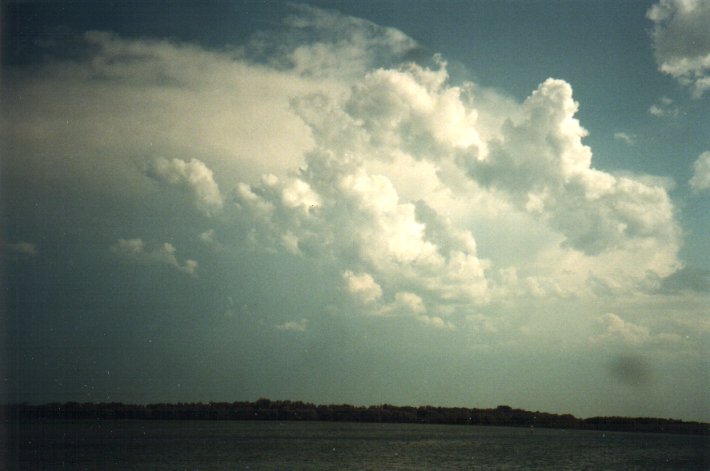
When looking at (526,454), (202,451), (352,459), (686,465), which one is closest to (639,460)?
Answer: (686,465)

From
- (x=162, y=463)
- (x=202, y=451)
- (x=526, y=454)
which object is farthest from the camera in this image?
(x=526, y=454)

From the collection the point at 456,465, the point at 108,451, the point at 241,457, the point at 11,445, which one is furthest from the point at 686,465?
the point at 11,445

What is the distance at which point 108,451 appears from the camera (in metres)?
74.5

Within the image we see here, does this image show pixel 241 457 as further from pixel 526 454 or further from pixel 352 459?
pixel 526 454

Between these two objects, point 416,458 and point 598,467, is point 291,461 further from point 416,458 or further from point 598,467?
point 598,467

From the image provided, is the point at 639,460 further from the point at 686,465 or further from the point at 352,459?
the point at 352,459

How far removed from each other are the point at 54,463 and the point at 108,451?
1525 centimetres

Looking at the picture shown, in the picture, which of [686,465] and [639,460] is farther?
[639,460]

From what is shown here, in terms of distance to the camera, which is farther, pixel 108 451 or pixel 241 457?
pixel 108 451

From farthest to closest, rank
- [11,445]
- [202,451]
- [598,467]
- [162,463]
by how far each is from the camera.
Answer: [11,445]
[202,451]
[598,467]
[162,463]

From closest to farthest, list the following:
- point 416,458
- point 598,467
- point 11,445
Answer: point 598,467 < point 416,458 < point 11,445

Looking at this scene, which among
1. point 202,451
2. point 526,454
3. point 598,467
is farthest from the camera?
point 526,454

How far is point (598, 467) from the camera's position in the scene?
6500cm

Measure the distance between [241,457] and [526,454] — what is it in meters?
40.7
